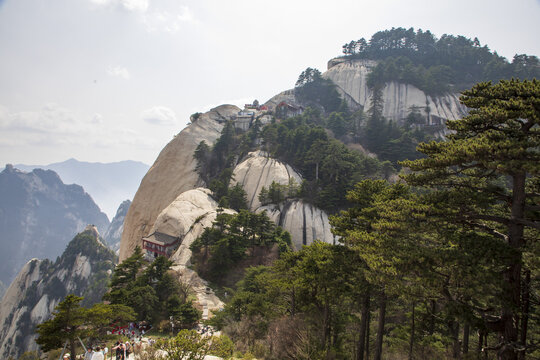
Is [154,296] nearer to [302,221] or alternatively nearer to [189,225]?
[189,225]

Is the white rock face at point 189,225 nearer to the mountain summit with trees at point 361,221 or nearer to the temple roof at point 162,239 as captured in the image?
the mountain summit with trees at point 361,221

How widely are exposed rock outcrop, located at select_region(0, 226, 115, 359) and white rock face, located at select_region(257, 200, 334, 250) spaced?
202ft

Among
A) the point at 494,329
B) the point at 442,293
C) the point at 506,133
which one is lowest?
the point at 494,329

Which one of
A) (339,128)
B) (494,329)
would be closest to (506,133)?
(494,329)

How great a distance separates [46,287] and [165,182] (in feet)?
187

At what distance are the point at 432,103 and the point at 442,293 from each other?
2614 inches

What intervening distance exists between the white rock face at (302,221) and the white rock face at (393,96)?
127 feet

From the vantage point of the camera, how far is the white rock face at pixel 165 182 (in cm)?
5162

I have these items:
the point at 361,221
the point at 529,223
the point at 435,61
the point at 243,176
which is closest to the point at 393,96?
the point at 435,61

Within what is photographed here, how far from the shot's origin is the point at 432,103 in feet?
201

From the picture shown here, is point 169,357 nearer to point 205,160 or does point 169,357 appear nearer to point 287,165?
point 287,165

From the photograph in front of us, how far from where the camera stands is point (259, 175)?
4572cm

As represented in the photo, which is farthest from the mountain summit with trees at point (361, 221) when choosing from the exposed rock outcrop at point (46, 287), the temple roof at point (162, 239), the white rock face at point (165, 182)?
the exposed rock outcrop at point (46, 287)

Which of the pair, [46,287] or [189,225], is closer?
[189,225]
